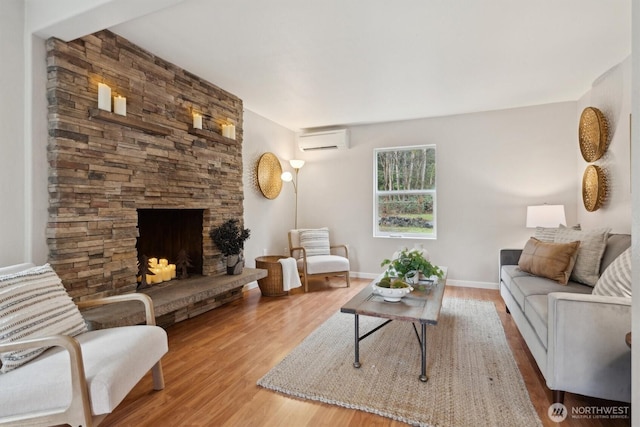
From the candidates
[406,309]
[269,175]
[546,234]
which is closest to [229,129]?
[269,175]

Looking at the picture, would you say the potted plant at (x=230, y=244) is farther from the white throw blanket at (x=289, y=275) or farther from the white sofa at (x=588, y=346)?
the white sofa at (x=588, y=346)

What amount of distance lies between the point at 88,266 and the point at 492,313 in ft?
12.0

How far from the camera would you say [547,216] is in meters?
3.59

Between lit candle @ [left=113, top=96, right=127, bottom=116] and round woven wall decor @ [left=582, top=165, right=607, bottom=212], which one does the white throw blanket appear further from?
round woven wall decor @ [left=582, top=165, right=607, bottom=212]

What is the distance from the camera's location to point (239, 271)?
3539mm

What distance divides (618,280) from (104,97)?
11.9 ft

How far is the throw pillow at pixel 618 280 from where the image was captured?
68.9 inches

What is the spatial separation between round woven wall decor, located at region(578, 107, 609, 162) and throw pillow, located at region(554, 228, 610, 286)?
110 centimetres

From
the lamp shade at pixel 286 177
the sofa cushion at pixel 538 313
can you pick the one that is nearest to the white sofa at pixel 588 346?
the sofa cushion at pixel 538 313

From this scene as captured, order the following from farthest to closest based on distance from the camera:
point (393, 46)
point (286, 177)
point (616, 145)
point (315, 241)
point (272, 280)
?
point (286, 177)
point (315, 241)
point (272, 280)
point (616, 145)
point (393, 46)

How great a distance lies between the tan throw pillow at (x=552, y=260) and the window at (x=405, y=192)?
1.78m

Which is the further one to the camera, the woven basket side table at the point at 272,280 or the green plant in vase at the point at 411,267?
the woven basket side table at the point at 272,280

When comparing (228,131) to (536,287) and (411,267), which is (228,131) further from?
(536,287)

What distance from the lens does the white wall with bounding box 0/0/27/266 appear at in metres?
1.98
